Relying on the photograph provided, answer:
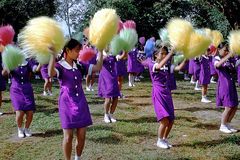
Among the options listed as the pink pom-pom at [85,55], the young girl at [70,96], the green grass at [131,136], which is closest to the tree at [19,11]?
the green grass at [131,136]

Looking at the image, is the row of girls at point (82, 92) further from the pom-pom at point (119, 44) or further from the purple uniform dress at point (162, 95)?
the pom-pom at point (119, 44)

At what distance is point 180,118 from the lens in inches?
372

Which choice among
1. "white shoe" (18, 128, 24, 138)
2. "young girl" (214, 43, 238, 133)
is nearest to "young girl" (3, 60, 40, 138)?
"white shoe" (18, 128, 24, 138)

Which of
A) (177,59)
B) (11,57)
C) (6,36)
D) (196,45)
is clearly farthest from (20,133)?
(196,45)

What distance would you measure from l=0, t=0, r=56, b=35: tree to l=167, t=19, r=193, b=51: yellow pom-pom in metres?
16.3

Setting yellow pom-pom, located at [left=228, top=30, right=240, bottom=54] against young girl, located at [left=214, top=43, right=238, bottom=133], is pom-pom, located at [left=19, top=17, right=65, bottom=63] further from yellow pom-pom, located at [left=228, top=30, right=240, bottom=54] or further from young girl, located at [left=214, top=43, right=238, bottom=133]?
young girl, located at [left=214, top=43, right=238, bottom=133]

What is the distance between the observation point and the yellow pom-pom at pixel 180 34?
5855mm

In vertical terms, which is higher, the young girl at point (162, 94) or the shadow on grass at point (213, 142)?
the young girl at point (162, 94)

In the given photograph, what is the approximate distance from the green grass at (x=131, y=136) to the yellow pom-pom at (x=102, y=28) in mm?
2030

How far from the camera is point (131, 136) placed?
25.5 feet

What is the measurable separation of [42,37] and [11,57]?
2.25 meters

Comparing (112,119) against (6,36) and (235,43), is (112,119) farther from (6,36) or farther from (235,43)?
(235,43)

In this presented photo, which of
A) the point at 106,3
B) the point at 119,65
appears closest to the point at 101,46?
the point at 119,65

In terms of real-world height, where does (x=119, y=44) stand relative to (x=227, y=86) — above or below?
above
